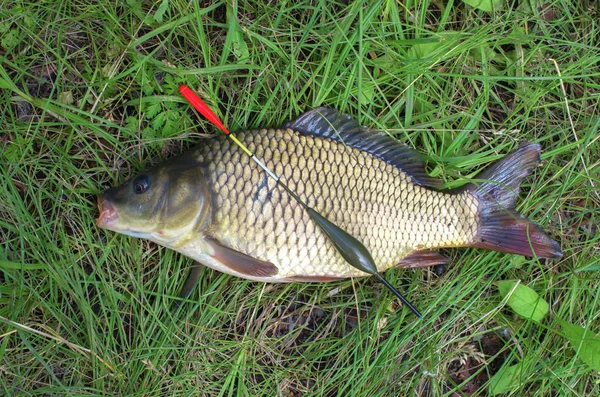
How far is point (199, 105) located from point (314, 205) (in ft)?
2.07

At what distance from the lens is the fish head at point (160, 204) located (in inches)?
65.4

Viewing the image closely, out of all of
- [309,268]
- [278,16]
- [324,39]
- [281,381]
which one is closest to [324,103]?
[324,39]

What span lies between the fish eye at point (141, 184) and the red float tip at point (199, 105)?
0.36 meters

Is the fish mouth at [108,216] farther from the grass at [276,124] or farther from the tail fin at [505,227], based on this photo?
the tail fin at [505,227]

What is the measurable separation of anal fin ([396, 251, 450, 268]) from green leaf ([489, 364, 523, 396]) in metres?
0.63

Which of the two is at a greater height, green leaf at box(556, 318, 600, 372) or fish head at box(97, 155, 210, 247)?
fish head at box(97, 155, 210, 247)

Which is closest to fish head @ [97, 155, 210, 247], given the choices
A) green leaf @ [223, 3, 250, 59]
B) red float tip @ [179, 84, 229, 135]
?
red float tip @ [179, 84, 229, 135]

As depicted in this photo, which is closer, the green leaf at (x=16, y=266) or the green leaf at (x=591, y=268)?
the green leaf at (x=16, y=266)

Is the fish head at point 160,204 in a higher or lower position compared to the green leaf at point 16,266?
higher

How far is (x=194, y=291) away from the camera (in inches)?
78.0

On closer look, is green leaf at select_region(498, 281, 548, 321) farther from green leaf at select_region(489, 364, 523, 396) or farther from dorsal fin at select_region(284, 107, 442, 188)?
dorsal fin at select_region(284, 107, 442, 188)

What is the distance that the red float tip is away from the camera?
1837mm

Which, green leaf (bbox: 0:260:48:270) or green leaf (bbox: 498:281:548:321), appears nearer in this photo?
green leaf (bbox: 0:260:48:270)

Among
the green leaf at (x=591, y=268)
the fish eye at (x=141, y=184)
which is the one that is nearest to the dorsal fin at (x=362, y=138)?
the fish eye at (x=141, y=184)
